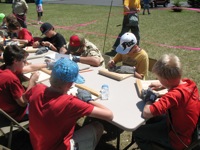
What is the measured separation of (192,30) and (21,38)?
730 cm

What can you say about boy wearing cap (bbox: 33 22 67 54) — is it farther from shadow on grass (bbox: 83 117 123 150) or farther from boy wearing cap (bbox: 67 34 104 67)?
shadow on grass (bbox: 83 117 123 150)

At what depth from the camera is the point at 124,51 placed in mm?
2969

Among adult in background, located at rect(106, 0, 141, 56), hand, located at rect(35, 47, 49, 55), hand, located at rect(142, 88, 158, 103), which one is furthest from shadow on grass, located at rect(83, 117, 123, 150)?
adult in background, located at rect(106, 0, 141, 56)

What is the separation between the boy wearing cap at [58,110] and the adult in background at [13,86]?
0.62 meters

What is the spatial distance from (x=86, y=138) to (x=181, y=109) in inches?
33.5

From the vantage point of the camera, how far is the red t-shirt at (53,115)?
1.78 m

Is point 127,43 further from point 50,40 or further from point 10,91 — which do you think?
point 50,40

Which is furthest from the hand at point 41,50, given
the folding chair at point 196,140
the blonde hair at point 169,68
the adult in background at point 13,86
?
the folding chair at point 196,140

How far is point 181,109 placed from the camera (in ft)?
6.55

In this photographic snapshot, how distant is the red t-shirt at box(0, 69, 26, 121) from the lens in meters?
2.41

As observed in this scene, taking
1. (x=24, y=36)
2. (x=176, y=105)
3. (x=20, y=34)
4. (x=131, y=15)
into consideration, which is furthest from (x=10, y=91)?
(x=131, y=15)

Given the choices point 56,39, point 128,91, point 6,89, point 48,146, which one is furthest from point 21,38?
point 48,146

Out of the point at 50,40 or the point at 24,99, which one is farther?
the point at 50,40

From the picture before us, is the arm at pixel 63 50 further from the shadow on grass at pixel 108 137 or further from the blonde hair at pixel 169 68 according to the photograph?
the blonde hair at pixel 169 68
